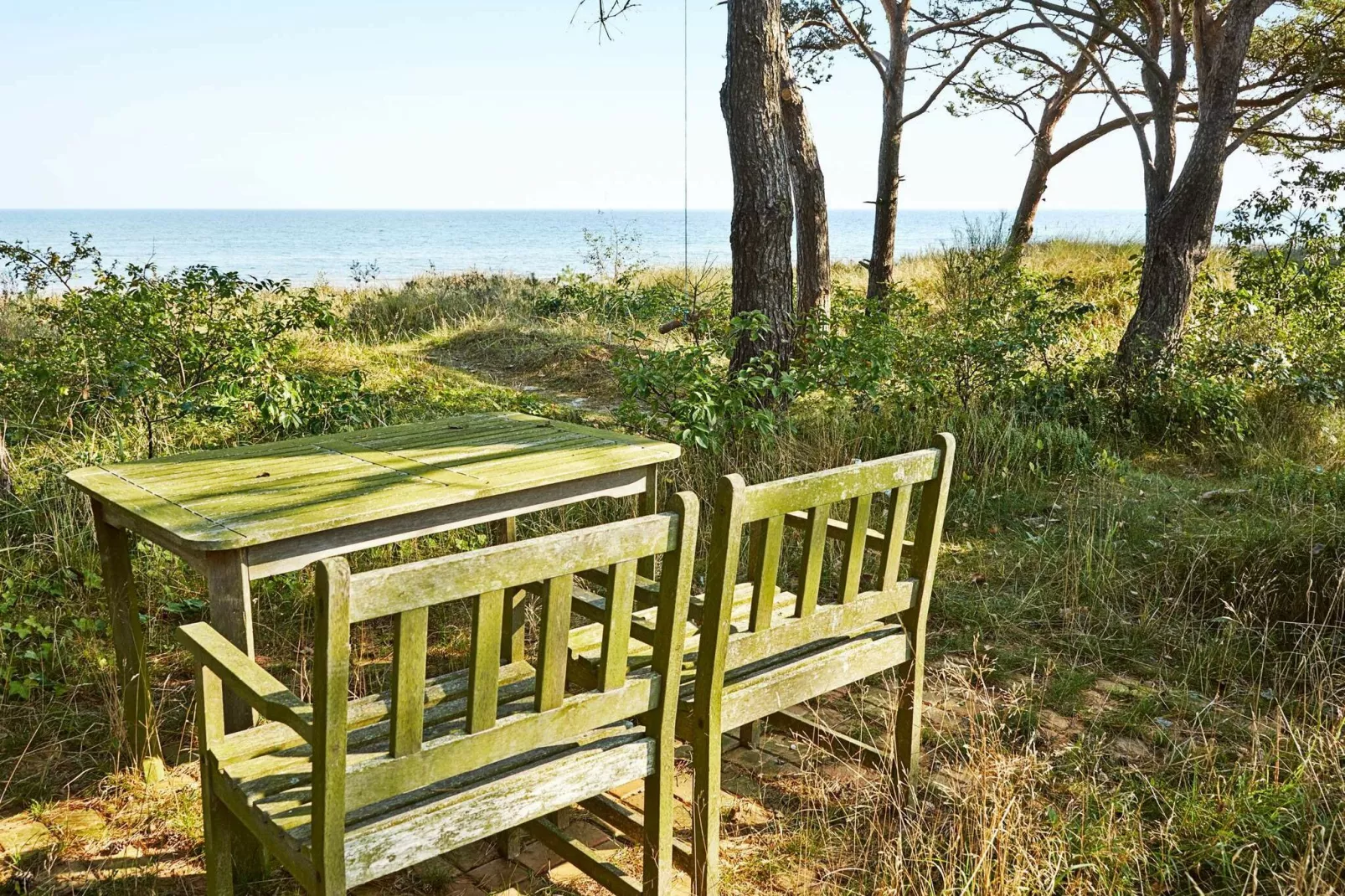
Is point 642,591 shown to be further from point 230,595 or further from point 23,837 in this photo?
point 23,837

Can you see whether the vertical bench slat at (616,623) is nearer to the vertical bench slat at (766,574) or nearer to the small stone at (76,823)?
the vertical bench slat at (766,574)

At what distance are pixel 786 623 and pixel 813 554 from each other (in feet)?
0.60

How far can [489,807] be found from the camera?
1873 mm

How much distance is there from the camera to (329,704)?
161cm

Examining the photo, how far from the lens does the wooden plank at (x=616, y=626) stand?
1.93 metres

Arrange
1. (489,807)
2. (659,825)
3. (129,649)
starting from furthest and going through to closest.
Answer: (129,649) → (659,825) → (489,807)

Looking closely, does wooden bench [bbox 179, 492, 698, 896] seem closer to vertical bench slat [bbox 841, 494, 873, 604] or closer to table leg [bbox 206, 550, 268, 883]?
table leg [bbox 206, 550, 268, 883]

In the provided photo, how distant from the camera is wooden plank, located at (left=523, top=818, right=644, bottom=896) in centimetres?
227

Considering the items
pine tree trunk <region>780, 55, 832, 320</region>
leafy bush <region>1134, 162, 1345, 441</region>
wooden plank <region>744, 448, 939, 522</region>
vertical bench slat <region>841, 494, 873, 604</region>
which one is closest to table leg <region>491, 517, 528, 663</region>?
Result: vertical bench slat <region>841, 494, 873, 604</region>

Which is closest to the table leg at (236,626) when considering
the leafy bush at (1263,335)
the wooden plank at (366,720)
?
the wooden plank at (366,720)

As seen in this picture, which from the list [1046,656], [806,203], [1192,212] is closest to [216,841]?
[1046,656]

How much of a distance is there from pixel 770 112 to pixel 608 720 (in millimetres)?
5486

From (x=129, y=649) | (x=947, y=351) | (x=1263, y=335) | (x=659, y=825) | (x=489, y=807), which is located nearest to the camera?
(x=489, y=807)

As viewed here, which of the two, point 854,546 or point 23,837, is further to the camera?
point 23,837
